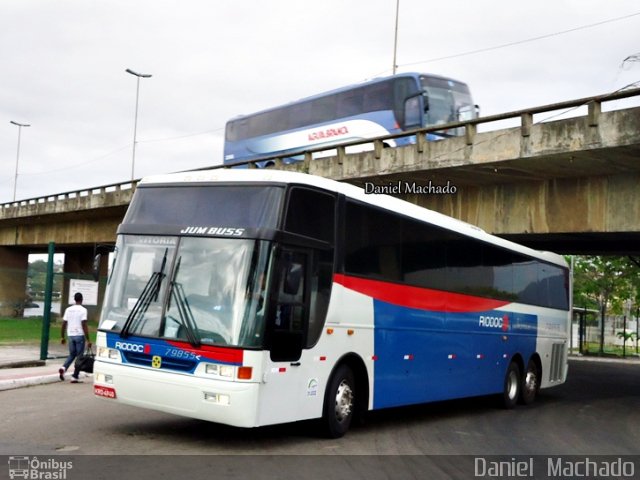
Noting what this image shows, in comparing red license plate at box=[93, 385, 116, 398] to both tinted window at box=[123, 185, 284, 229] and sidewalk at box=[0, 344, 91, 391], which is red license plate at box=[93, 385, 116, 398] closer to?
tinted window at box=[123, 185, 284, 229]

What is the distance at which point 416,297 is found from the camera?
12.2 meters

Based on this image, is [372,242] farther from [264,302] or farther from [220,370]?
[220,370]

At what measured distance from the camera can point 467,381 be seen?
14008 mm

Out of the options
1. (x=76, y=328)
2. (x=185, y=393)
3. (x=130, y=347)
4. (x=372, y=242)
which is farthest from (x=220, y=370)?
(x=76, y=328)

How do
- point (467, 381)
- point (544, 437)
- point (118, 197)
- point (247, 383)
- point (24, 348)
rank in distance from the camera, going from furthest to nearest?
point (118, 197) < point (24, 348) < point (467, 381) < point (544, 437) < point (247, 383)

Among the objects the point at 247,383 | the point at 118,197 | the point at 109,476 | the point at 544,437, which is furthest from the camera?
the point at 118,197

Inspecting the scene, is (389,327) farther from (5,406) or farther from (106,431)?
(5,406)

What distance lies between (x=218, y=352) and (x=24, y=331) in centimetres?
2441

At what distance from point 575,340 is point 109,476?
58.6m

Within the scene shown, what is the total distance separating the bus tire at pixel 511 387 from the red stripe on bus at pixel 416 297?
1830mm

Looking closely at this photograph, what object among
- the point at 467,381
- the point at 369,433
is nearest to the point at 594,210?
the point at 467,381

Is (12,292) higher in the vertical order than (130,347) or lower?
higher

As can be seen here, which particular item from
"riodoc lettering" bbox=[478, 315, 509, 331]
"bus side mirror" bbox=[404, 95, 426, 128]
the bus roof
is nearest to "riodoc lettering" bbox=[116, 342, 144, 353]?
the bus roof

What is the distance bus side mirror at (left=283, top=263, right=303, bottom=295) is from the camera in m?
9.19
